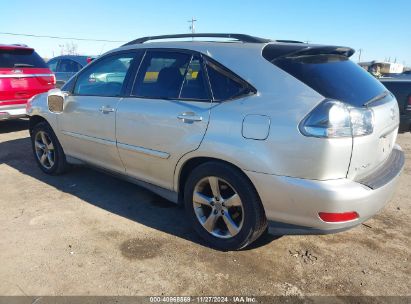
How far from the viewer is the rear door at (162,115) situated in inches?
117

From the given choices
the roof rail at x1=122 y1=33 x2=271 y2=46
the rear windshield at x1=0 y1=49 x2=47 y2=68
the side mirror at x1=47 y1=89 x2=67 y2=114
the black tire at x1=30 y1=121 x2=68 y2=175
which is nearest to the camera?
the roof rail at x1=122 y1=33 x2=271 y2=46

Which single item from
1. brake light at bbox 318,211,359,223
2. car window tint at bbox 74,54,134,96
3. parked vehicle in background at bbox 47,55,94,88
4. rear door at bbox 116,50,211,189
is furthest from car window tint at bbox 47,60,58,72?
brake light at bbox 318,211,359,223

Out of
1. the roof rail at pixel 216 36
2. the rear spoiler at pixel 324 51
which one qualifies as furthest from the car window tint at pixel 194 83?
the rear spoiler at pixel 324 51

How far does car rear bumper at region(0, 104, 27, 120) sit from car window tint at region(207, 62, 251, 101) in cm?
521

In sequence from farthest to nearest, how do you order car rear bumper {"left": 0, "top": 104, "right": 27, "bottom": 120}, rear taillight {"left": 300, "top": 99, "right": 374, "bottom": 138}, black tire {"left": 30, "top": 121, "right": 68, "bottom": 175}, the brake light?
car rear bumper {"left": 0, "top": 104, "right": 27, "bottom": 120}, black tire {"left": 30, "top": 121, "right": 68, "bottom": 175}, the brake light, rear taillight {"left": 300, "top": 99, "right": 374, "bottom": 138}

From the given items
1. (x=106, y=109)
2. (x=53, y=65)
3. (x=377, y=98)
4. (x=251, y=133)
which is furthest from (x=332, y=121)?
(x=53, y=65)

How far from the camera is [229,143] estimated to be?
8.85ft

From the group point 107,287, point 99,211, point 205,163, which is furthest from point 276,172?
point 99,211

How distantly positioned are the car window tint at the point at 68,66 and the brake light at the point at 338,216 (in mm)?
11422

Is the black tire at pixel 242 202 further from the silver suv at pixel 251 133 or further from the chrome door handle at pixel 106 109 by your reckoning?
the chrome door handle at pixel 106 109

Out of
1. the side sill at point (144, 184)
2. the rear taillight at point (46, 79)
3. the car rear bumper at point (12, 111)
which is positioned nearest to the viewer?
the side sill at point (144, 184)

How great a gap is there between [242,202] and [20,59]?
638 centimetres

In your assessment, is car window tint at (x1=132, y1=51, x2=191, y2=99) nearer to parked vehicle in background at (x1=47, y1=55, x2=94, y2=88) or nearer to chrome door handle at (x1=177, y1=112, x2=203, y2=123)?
chrome door handle at (x1=177, y1=112, x2=203, y2=123)

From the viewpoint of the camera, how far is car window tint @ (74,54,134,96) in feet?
12.3
